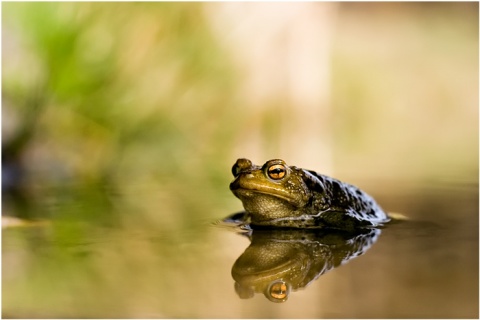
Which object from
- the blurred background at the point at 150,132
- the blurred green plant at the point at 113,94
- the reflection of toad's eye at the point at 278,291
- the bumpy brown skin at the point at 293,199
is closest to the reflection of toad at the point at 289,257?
the reflection of toad's eye at the point at 278,291

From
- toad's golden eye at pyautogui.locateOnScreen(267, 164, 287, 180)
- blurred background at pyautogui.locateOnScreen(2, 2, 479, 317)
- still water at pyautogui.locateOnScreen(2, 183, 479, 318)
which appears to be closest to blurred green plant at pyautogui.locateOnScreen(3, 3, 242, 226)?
blurred background at pyautogui.locateOnScreen(2, 2, 479, 317)

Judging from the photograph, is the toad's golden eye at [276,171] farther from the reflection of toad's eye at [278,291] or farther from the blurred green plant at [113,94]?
the blurred green plant at [113,94]

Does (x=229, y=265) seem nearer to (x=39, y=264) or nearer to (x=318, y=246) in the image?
(x=318, y=246)

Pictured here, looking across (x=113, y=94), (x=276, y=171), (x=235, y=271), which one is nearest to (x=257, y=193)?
(x=276, y=171)

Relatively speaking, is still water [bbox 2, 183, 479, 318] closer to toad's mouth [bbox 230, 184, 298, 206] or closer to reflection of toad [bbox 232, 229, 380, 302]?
reflection of toad [bbox 232, 229, 380, 302]

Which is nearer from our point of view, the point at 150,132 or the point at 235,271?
the point at 235,271

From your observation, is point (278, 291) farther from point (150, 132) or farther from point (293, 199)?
point (150, 132)
